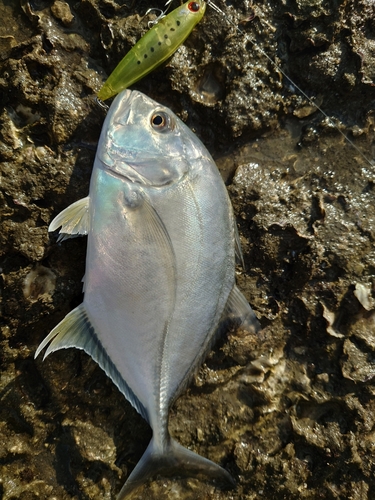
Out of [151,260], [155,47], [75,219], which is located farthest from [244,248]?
[155,47]

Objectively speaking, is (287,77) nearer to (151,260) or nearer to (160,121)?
(160,121)

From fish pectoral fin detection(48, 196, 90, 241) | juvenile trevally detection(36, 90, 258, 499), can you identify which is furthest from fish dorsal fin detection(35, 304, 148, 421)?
fish pectoral fin detection(48, 196, 90, 241)

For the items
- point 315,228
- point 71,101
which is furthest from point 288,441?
point 71,101

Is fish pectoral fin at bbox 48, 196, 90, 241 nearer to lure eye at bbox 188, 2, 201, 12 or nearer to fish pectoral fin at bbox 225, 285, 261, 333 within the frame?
fish pectoral fin at bbox 225, 285, 261, 333

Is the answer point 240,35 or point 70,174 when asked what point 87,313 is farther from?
point 240,35

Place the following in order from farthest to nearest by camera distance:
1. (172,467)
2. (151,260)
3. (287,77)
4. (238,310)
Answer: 1. (287,77)
2. (172,467)
3. (238,310)
4. (151,260)

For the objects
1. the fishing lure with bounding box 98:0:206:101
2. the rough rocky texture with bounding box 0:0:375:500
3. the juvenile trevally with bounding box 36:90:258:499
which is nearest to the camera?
the juvenile trevally with bounding box 36:90:258:499
